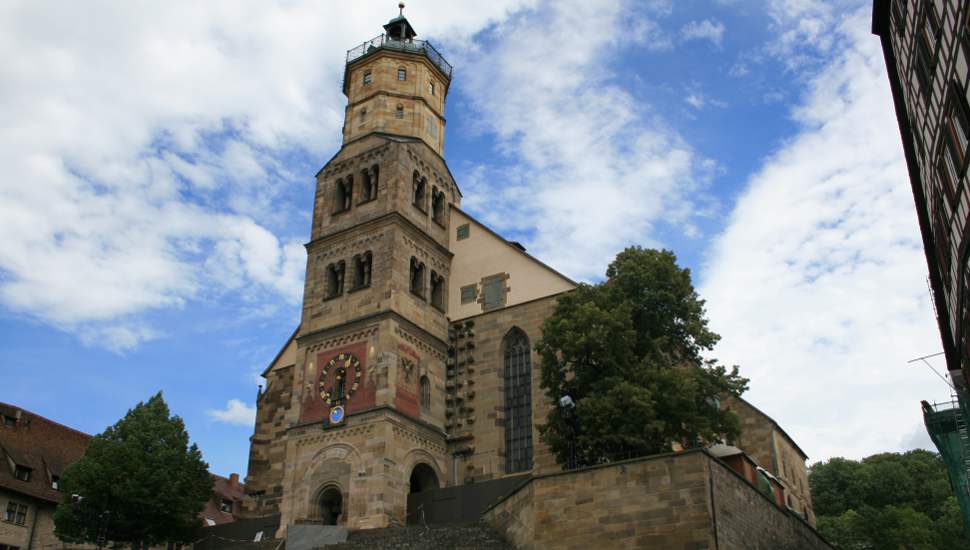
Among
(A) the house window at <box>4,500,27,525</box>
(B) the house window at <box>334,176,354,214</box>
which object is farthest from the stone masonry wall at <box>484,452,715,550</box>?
(A) the house window at <box>4,500,27,525</box>

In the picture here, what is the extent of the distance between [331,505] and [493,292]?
10.1m

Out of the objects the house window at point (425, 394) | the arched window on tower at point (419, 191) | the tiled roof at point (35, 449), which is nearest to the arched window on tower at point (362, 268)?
the arched window on tower at point (419, 191)

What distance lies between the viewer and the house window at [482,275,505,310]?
120 ft

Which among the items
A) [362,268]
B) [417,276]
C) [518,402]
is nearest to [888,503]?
[518,402]

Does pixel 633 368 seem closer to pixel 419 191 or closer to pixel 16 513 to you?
pixel 419 191

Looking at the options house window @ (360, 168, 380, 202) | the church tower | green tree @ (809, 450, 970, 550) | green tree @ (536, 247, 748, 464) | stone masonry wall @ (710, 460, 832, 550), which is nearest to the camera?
stone masonry wall @ (710, 460, 832, 550)

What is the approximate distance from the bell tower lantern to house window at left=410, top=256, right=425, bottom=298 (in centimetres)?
626

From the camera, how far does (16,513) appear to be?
3794 centimetres

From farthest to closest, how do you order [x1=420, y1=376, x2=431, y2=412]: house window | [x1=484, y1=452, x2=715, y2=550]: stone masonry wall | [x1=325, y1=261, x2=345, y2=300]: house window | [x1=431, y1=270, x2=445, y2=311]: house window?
[x1=431, y1=270, x2=445, y2=311]: house window < [x1=325, y1=261, x2=345, y2=300]: house window < [x1=420, y1=376, x2=431, y2=412]: house window < [x1=484, y1=452, x2=715, y2=550]: stone masonry wall

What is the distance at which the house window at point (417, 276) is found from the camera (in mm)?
36625

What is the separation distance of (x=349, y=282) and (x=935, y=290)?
805 inches

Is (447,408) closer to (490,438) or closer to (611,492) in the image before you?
(490,438)

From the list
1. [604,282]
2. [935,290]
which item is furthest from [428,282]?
[935,290]

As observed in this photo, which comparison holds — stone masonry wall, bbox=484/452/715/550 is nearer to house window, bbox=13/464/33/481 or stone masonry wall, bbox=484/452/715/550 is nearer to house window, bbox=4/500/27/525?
house window, bbox=4/500/27/525
